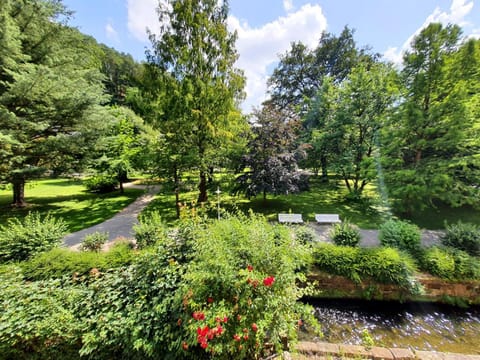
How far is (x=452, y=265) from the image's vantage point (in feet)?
14.0

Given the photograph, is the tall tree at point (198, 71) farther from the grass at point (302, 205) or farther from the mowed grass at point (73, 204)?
the mowed grass at point (73, 204)

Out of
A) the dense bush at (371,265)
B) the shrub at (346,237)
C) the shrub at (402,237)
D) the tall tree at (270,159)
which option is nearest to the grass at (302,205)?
the tall tree at (270,159)

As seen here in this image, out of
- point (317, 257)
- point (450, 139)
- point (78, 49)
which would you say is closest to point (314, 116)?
point (450, 139)

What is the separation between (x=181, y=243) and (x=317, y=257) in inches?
133

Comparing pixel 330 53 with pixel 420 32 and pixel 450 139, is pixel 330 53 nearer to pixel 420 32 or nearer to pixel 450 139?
pixel 420 32

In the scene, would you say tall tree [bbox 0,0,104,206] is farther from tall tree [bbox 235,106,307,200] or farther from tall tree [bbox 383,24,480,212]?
tall tree [bbox 383,24,480,212]

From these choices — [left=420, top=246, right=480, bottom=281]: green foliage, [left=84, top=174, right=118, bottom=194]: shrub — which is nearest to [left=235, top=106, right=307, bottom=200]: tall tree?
[left=420, top=246, right=480, bottom=281]: green foliage

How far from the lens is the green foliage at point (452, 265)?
4227 millimetres

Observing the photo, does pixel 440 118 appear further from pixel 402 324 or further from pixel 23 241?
pixel 23 241

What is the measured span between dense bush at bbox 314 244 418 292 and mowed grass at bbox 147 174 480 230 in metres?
3.48

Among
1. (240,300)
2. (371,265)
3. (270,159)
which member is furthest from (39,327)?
(270,159)

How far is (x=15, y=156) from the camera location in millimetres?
7922

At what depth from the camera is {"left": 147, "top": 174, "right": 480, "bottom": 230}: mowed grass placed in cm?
815

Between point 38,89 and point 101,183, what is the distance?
24.3ft
